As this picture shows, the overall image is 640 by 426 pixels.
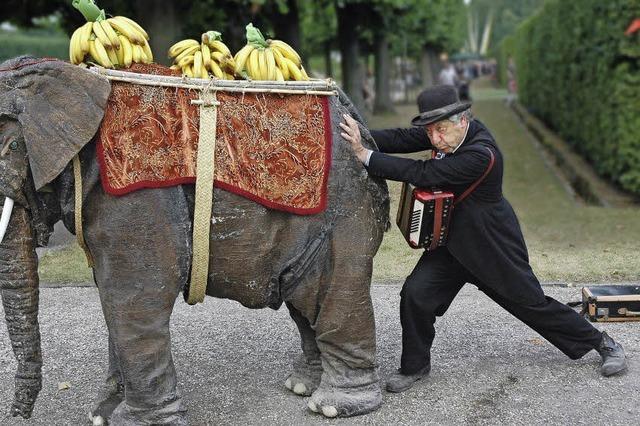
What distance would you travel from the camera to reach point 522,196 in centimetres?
1141

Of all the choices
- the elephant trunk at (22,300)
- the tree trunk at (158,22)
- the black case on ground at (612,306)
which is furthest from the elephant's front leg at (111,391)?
the tree trunk at (158,22)

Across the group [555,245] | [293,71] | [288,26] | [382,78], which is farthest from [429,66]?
[293,71]

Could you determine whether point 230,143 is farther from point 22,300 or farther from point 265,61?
point 22,300

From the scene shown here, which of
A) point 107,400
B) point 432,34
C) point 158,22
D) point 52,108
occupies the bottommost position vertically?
point 107,400

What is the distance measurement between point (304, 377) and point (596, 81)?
8787mm

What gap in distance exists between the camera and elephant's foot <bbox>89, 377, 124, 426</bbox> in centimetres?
401

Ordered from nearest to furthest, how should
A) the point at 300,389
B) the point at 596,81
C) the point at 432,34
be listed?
1. the point at 300,389
2. the point at 596,81
3. the point at 432,34

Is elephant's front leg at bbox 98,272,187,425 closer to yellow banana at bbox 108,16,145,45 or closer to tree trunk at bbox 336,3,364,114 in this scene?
yellow banana at bbox 108,16,145,45

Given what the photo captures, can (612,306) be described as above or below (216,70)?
below

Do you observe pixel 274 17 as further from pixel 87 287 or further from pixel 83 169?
pixel 83 169

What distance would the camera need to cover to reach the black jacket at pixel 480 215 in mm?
4004

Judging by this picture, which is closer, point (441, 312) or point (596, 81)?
point (441, 312)

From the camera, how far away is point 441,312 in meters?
4.47

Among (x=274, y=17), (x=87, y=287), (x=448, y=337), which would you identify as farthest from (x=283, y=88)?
(x=274, y=17)
